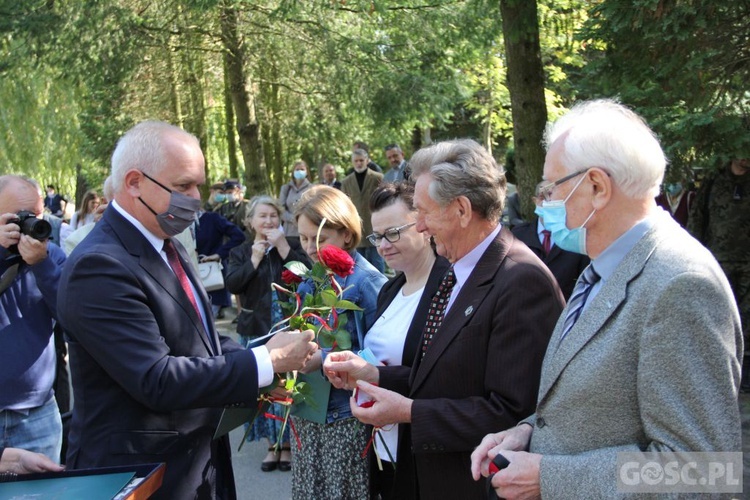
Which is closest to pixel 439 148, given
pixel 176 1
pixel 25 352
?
pixel 25 352

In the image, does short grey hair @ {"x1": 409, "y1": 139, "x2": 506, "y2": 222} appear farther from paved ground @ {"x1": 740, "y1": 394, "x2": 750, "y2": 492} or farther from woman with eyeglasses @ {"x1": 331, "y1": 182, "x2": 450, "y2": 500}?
paved ground @ {"x1": 740, "y1": 394, "x2": 750, "y2": 492}

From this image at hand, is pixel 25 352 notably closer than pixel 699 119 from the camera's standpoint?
Yes

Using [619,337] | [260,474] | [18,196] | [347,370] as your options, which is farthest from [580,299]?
[260,474]

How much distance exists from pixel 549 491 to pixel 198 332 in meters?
1.37

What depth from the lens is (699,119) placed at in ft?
16.6

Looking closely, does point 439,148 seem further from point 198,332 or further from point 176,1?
point 176,1

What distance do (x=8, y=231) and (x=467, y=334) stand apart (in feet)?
8.28

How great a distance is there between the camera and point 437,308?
9.25 ft

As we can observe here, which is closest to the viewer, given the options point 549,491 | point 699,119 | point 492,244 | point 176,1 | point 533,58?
point 549,491

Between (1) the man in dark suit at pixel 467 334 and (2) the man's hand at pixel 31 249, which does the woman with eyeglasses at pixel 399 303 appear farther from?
(2) the man's hand at pixel 31 249

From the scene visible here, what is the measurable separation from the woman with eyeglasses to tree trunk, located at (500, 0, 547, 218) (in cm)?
291

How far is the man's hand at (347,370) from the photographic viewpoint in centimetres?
272

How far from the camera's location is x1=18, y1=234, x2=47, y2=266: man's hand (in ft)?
11.9

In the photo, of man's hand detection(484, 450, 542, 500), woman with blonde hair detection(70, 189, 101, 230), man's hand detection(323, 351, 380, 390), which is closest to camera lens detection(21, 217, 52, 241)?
man's hand detection(323, 351, 380, 390)
